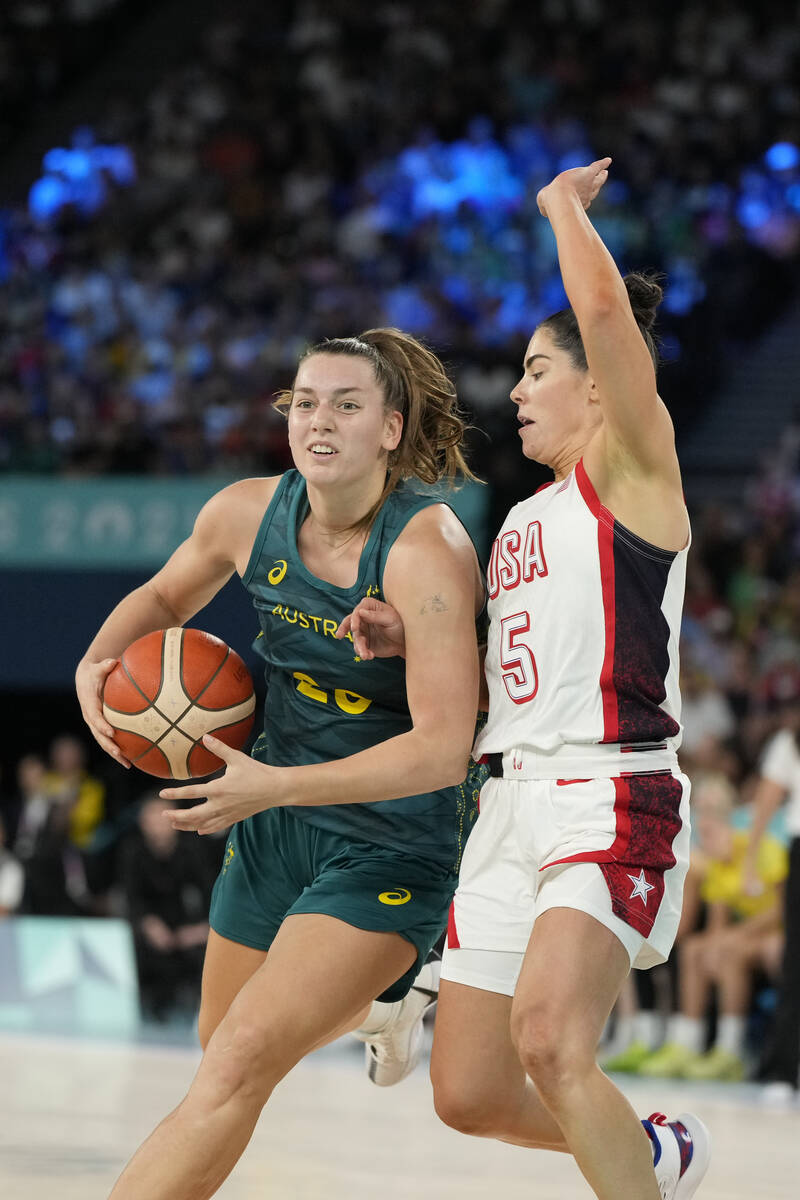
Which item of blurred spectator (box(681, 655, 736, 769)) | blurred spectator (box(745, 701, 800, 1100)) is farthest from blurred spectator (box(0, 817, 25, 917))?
blurred spectator (box(745, 701, 800, 1100))

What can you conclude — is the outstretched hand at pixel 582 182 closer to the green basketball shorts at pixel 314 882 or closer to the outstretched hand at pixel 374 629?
the outstretched hand at pixel 374 629

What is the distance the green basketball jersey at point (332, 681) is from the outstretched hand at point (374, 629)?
15 centimetres

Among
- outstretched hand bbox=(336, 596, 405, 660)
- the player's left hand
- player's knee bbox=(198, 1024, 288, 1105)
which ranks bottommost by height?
player's knee bbox=(198, 1024, 288, 1105)

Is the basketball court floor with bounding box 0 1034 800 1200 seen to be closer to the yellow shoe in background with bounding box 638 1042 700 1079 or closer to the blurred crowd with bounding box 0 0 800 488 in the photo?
the yellow shoe in background with bounding box 638 1042 700 1079

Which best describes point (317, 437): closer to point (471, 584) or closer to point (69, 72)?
point (471, 584)

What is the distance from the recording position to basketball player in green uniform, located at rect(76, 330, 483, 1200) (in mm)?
3504

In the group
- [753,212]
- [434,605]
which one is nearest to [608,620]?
[434,605]

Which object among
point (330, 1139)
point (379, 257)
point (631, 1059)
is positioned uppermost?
point (379, 257)

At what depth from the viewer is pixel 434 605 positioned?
12.3 feet

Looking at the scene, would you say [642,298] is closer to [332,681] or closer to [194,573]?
[332,681]

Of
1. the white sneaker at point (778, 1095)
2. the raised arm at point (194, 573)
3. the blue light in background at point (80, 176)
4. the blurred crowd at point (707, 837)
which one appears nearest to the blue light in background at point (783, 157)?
the blurred crowd at point (707, 837)

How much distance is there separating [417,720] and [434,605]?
283mm

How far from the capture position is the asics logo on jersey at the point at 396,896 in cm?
381

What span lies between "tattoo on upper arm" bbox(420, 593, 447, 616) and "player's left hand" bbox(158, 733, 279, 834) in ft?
1.81
